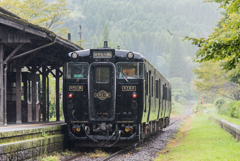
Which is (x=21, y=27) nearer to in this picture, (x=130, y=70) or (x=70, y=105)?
(x=70, y=105)

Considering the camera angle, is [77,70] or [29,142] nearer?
[29,142]

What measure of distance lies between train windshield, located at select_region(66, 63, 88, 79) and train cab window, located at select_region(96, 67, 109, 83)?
40 cm

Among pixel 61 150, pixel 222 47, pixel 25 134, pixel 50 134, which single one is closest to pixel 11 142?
pixel 25 134

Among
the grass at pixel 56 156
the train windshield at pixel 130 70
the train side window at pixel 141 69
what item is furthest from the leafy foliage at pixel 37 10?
the train side window at pixel 141 69

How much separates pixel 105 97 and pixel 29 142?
2987 mm

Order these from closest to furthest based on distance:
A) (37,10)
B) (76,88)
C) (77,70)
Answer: (76,88)
(77,70)
(37,10)

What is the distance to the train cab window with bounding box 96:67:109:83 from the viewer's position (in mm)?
10570

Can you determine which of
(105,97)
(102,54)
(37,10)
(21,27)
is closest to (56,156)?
(105,97)

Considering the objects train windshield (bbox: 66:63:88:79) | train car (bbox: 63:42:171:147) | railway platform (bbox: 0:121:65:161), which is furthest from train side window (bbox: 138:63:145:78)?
railway platform (bbox: 0:121:65:161)

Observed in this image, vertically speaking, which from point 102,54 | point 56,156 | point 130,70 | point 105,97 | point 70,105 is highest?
point 102,54

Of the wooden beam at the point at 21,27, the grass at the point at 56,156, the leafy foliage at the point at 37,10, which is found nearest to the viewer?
the grass at the point at 56,156

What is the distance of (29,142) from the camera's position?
845cm

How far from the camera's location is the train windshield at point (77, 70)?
10.7m

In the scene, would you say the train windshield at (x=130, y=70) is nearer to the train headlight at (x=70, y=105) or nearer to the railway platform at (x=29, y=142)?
the train headlight at (x=70, y=105)
